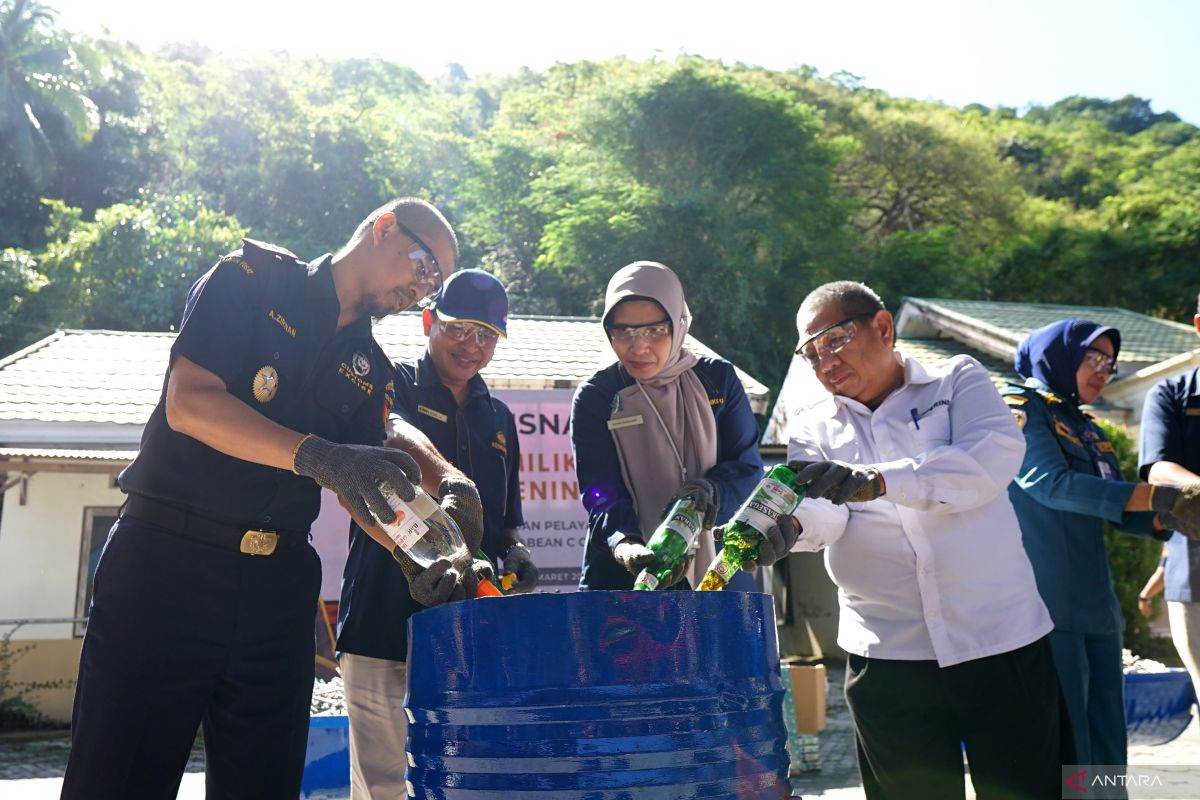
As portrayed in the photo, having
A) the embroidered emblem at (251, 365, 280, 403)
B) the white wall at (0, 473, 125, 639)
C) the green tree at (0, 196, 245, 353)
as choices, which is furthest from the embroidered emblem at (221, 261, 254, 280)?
the green tree at (0, 196, 245, 353)

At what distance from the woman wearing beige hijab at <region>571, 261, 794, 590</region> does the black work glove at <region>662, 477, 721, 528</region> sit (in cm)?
6

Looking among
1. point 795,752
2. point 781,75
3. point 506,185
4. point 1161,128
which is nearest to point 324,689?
point 795,752

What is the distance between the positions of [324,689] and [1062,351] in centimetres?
449

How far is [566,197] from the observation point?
28.9m

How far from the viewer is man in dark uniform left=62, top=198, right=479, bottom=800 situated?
7.11 feet

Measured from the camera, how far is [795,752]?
20.0 feet

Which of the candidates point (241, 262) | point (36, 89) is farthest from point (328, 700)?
point (36, 89)

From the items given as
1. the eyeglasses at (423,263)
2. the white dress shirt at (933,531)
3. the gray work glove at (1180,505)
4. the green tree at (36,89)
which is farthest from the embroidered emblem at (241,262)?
the green tree at (36,89)

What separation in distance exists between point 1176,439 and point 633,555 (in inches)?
84.2

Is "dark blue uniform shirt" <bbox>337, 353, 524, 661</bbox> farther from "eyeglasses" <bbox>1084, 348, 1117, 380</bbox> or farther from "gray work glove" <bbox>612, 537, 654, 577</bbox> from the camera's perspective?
"eyeglasses" <bbox>1084, 348, 1117, 380</bbox>

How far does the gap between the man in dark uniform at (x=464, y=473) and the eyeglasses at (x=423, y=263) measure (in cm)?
62

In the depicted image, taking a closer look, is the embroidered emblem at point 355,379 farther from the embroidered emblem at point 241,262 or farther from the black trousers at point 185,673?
the black trousers at point 185,673

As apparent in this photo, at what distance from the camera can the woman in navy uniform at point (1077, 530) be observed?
11.0ft

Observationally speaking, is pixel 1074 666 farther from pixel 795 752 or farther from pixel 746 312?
pixel 746 312
